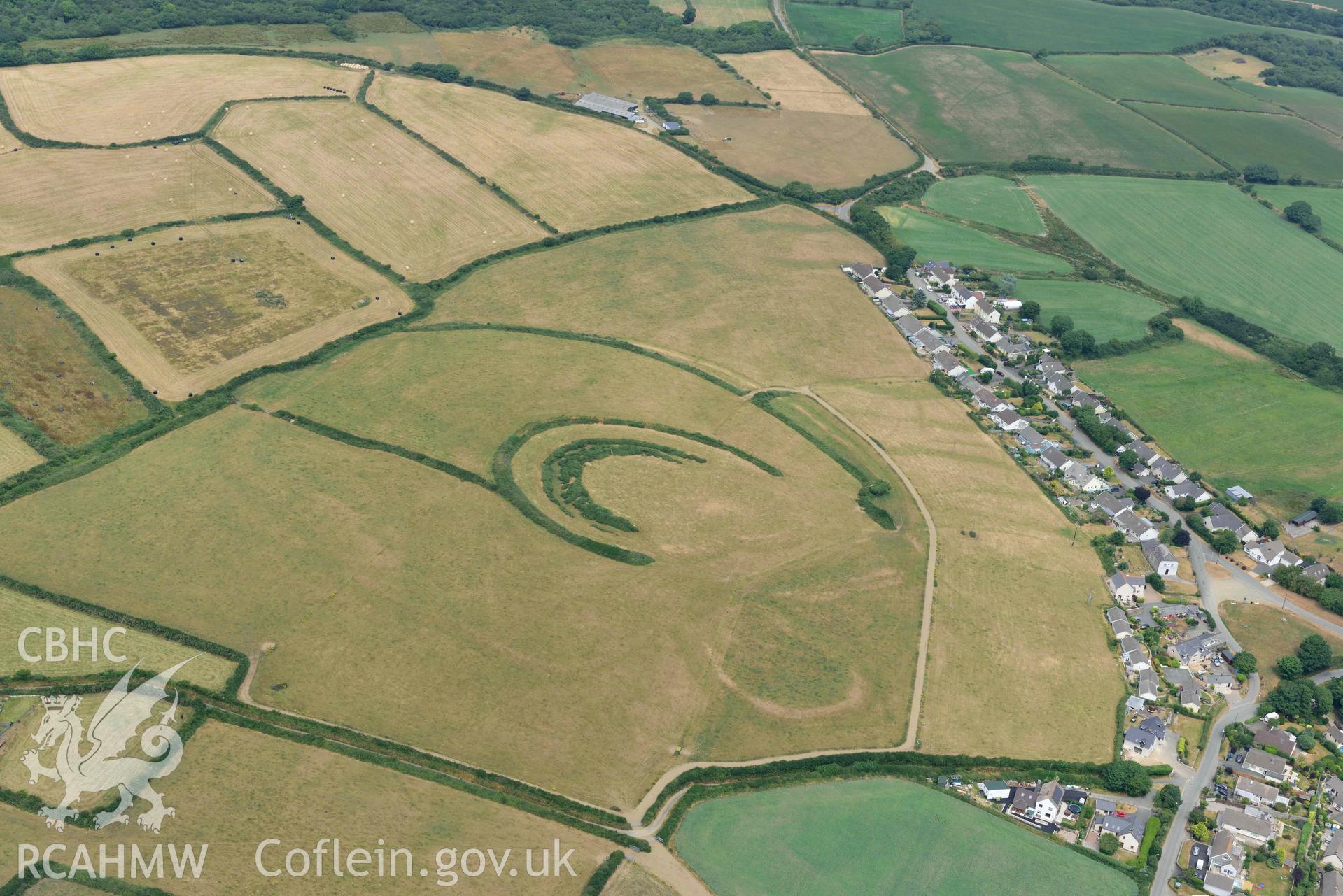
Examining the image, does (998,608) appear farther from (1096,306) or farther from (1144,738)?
(1096,306)

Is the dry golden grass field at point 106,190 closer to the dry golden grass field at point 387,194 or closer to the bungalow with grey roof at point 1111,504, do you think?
the dry golden grass field at point 387,194

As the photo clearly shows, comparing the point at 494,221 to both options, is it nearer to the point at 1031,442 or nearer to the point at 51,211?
the point at 51,211

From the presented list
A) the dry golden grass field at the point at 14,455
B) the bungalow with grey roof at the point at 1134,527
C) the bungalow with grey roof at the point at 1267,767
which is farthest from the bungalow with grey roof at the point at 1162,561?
the dry golden grass field at the point at 14,455

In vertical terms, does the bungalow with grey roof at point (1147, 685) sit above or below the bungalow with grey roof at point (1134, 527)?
below

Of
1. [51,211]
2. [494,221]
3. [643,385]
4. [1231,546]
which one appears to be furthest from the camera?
[494,221]

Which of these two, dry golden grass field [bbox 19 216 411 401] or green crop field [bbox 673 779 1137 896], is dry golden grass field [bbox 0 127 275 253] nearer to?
dry golden grass field [bbox 19 216 411 401]

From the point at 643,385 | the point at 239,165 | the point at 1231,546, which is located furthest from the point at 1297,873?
the point at 239,165

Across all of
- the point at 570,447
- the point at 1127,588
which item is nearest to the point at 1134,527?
the point at 1127,588
